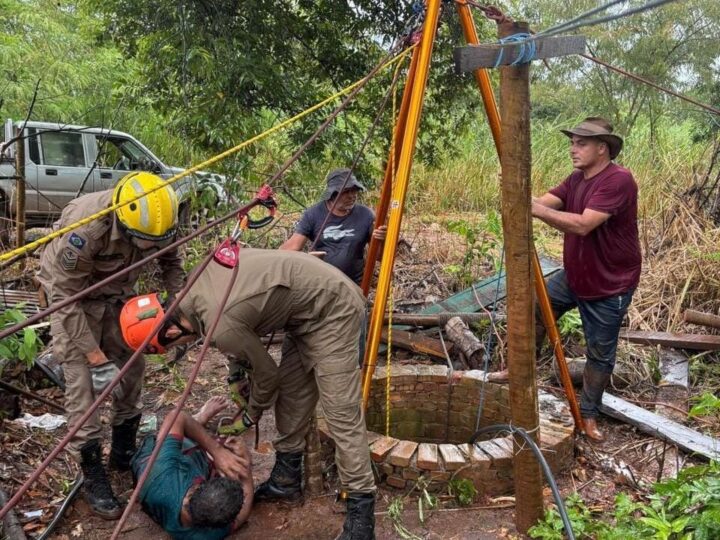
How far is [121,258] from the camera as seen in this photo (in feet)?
9.84

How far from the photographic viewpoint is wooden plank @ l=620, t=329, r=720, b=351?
4.54 metres

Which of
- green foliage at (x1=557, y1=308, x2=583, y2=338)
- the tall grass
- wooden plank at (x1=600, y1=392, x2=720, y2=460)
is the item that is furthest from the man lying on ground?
the tall grass

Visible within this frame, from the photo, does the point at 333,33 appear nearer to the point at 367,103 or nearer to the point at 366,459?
the point at 367,103

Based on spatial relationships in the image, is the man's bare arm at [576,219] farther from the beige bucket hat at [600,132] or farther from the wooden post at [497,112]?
the beige bucket hat at [600,132]

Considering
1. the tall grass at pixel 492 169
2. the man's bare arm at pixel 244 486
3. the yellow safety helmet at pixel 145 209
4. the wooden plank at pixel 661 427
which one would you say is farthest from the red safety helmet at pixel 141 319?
the tall grass at pixel 492 169

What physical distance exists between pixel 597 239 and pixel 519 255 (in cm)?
120

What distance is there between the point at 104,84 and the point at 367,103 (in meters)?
6.11

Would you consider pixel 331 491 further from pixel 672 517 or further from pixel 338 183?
pixel 338 183

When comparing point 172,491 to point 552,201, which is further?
point 552,201

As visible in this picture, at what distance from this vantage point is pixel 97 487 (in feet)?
9.96

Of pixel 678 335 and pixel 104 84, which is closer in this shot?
pixel 678 335

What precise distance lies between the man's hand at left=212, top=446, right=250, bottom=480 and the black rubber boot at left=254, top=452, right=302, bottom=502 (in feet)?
0.72

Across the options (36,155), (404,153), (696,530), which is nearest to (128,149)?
(36,155)

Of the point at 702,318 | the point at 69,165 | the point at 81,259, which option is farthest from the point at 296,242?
the point at 69,165
